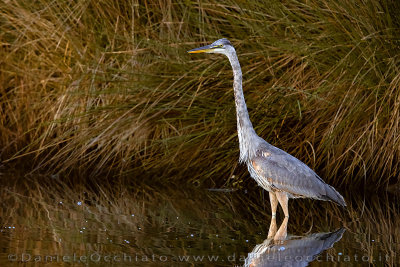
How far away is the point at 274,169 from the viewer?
21.2 ft

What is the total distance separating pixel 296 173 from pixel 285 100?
1359mm

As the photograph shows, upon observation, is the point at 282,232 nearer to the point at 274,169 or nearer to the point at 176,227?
the point at 274,169

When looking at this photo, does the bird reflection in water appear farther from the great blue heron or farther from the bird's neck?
the bird's neck

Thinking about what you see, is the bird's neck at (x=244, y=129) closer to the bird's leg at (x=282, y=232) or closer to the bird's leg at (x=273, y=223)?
the bird's leg at (x=273, y=223)

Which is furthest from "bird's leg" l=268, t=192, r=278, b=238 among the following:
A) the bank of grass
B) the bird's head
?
the bird's head

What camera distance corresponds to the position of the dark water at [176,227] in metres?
5.00

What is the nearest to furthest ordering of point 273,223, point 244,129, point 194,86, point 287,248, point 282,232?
point 287,248 → point 282,232 → point 273,223 → point 244,129 → point 194,86

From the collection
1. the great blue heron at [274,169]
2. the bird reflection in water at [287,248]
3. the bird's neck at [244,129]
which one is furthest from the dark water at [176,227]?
the bird's neck at [244,129]

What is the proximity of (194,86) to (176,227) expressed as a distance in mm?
2318

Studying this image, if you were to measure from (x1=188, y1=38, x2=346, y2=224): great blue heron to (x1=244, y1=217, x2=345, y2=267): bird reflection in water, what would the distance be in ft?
1.19

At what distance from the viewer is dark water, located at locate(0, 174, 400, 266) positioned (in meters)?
5.00

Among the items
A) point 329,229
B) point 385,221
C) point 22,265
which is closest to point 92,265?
point 22,265

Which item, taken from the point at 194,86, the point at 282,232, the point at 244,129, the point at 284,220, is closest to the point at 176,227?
the point at 282,232

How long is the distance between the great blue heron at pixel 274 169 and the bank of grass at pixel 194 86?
3.10 ft
